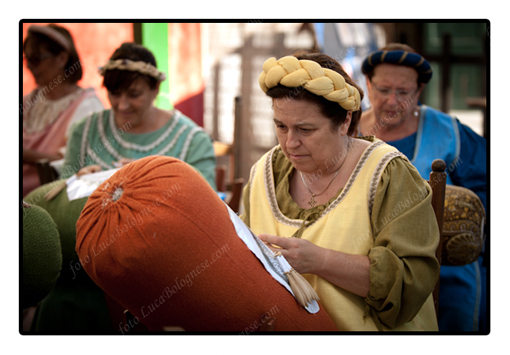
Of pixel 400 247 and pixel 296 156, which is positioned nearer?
pixel 400 247

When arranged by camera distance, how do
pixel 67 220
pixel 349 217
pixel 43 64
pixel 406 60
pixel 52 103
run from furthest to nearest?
pixel 52 103, pixel 43 64, pixel 406 60, pixel 67 220, pixel 349 217

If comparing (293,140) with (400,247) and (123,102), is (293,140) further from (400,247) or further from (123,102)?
(123,102)

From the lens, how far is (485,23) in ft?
4.66

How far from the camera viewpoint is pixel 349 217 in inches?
50.9

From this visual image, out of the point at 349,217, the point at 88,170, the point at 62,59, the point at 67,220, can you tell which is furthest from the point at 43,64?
the point at 349,217

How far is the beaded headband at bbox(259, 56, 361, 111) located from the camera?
1.22m

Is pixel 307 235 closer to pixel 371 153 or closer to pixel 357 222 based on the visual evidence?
pixel 357 222

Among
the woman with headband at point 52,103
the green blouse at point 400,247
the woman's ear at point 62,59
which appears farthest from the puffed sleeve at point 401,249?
the woman's ear at point 62,59

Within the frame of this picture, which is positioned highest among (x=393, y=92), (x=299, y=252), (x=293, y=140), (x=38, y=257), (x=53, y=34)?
(x=53, y=34)

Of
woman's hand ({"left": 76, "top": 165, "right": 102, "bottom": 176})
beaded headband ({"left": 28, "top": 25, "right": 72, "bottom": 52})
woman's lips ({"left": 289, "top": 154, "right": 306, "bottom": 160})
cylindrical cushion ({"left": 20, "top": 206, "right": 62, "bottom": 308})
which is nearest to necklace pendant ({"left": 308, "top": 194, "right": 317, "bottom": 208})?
woman's lips ({"left": 289, "top": 154, "right": 306, "bottom": 160})

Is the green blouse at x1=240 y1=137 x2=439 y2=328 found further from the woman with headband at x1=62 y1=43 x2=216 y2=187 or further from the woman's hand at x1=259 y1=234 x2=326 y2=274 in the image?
the woman with headband at x1=62 y1=43 x2=216 y2=187

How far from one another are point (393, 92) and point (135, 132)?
1.17m

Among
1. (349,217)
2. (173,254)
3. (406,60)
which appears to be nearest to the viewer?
(173,254)

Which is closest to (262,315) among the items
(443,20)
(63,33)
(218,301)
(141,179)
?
(218,301)
